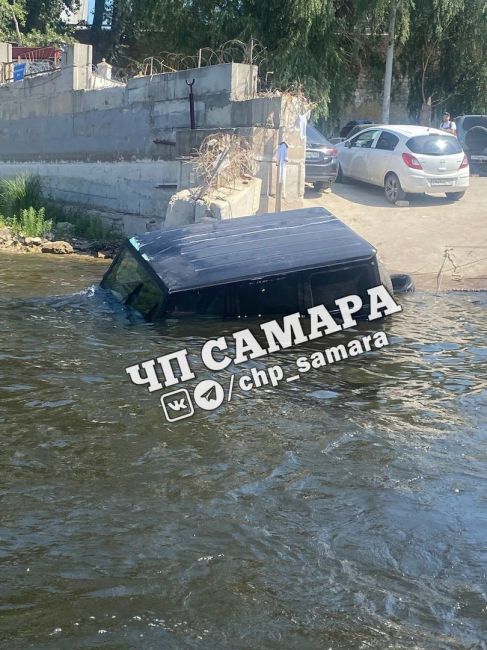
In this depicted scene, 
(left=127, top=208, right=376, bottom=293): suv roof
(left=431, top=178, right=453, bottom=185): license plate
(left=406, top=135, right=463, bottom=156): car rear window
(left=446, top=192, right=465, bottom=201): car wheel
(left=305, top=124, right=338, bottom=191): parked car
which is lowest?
(left=127, top=208, right=376, bottom=293): suv roof

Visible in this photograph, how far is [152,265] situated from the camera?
8.20 m

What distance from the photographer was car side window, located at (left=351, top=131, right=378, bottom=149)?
16.7 meters

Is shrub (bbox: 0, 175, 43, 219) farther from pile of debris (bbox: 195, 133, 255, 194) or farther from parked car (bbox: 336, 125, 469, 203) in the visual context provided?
parked car (bbox: 336, 125, 469, 203)

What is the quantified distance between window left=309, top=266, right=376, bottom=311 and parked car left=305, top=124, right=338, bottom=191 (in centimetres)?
789

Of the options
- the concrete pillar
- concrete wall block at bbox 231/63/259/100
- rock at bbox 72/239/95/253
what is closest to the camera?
concrete wall block at bbox 231/63/259/100

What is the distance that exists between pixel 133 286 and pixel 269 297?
1670 mm

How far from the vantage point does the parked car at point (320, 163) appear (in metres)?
15.6

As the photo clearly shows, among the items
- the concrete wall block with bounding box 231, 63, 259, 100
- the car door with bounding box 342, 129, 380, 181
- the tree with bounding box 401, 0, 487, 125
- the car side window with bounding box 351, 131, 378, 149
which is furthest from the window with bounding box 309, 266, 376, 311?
the tree with bounding box 401, 0, 487, 125

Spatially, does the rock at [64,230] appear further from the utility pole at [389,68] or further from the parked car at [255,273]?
the utility pole at [389,68]

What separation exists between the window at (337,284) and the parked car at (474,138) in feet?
43.2

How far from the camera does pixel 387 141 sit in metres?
16.1

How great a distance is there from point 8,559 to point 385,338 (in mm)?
5155

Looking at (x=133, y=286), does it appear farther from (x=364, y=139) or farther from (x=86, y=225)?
(x=364, y=139)

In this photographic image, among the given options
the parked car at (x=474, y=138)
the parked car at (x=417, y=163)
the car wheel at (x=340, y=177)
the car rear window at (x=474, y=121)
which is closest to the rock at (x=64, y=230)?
the car wheel at (x=340, y=177)
